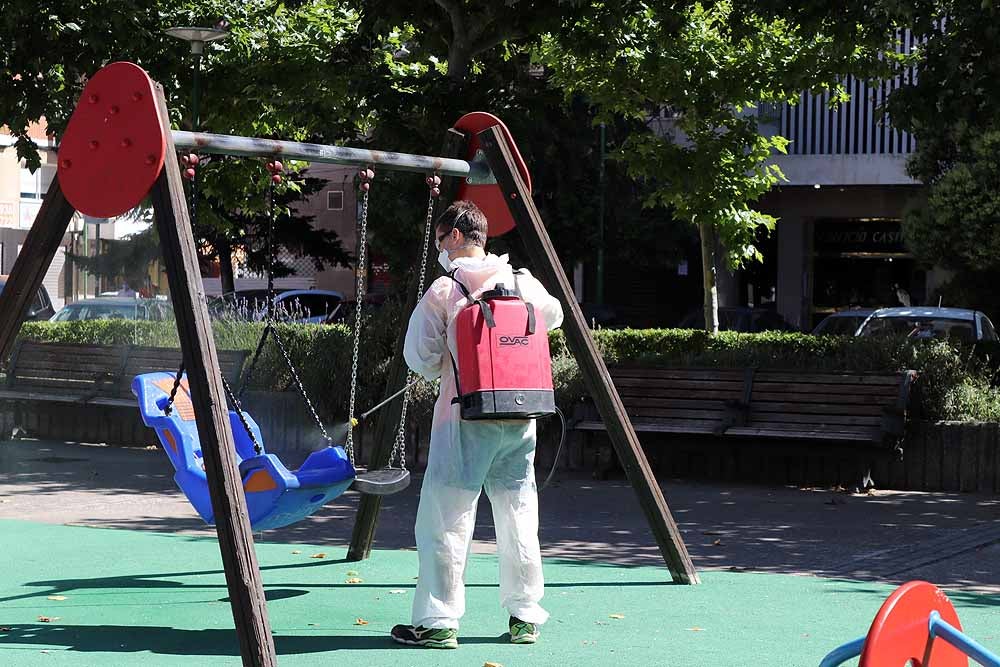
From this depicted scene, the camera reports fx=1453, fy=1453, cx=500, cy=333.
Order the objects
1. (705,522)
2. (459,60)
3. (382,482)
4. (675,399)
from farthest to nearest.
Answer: (459,60) → (675,399) → (705,522) → (382,482)

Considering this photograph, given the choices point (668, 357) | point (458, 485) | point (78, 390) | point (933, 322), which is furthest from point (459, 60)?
point (458, 485)

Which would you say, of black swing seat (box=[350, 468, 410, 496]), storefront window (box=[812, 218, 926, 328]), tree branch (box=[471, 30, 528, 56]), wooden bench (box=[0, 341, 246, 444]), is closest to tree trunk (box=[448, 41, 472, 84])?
tree branch (box=[471, 30, 528, 56])

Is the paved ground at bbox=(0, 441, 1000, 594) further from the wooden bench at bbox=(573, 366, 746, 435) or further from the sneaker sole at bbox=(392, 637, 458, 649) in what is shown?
the sneaker sole at bbox=(392, 637, 458, 649)

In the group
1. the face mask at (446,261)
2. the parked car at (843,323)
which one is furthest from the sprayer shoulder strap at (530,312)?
the parked car at (843,323)

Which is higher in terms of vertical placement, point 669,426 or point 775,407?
point 775,407

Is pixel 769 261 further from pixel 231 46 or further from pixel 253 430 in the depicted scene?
pixel 253 430

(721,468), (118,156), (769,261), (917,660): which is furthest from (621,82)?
(769,261)

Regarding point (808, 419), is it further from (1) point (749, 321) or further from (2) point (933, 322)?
(1) point (749, 321)

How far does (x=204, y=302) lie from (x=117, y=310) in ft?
54.4

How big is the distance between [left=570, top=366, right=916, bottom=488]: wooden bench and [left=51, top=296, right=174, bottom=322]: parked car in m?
7.10

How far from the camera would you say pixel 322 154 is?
277 inches

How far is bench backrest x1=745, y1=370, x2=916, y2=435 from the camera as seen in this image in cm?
1195

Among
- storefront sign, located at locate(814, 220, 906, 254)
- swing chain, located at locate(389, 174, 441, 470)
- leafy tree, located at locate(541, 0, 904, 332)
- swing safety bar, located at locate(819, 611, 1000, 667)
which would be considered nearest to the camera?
swing safety bar, located at locate(819, 611, 1000, 667)

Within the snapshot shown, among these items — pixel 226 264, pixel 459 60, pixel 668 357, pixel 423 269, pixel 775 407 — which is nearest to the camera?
pixel 423 269
